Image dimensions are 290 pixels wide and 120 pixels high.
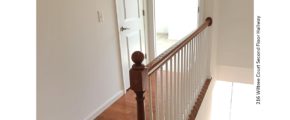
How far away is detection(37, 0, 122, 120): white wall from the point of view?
204cm

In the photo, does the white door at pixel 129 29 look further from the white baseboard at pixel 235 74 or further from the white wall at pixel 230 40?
the white baseboard at pixel 235 74

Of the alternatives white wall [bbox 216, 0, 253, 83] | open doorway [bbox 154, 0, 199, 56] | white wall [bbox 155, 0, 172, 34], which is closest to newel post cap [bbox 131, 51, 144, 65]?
white wall [bbox 216, 0, 253, 83]

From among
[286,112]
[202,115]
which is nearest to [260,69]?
[286,112]

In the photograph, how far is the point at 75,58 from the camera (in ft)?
7.96

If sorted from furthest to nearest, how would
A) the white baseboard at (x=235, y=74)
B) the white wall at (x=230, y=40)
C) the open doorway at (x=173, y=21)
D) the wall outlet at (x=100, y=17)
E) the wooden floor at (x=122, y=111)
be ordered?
1. the open doorway at (x=173, y=21)
2. the white baseboard at (x=235, y=74)
3. the white wall at (x=230, y=40)
4. the wooden floor at (x=122, y=111)
5. the wall outlet at (x=100, y=17)

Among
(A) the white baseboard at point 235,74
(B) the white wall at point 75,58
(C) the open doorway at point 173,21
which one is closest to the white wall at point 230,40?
(A) the white baseboard at point 235,74

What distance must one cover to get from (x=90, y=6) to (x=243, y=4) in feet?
6.99

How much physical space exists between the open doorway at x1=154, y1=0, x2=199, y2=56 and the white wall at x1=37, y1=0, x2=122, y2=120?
2.48 meters

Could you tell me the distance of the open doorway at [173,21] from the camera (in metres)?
5.63

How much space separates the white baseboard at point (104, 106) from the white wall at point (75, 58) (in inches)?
0.6

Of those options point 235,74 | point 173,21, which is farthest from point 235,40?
point 173,21

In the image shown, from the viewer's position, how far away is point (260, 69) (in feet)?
7.56

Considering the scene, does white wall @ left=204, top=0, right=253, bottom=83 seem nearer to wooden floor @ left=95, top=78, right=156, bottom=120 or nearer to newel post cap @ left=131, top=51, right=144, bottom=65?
wooden floor @ left=95, top=78, right=156, bottom=120
